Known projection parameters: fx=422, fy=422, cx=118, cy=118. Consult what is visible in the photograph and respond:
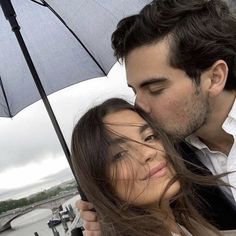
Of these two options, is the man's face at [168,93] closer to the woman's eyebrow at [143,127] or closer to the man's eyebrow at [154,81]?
the man's eyebrow at [154,81]

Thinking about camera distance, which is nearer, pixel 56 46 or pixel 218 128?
pixel 218 128

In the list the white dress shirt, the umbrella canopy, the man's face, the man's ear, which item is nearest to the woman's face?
the man's face

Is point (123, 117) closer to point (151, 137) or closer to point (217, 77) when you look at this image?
point (151, 137)

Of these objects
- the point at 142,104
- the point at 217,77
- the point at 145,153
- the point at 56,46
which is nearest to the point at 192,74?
the point at 217,77

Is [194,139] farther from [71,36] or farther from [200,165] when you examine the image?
[71,36]

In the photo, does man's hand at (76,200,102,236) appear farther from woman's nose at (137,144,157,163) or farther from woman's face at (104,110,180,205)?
woman's nose at (137,144,157,163)

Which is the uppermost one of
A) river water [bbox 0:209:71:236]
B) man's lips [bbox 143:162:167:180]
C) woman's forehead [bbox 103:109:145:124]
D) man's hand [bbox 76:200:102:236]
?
woman's forehead [bbox 103:109:145:124]

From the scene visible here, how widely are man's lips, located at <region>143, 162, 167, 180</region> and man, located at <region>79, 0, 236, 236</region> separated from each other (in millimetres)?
477

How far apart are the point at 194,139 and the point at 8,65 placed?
180 centimetres

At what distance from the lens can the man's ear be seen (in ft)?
8.99

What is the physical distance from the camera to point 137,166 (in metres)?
1.96

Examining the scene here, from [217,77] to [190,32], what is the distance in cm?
37

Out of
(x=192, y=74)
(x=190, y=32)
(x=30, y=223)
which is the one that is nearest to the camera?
(x=192, y=74)

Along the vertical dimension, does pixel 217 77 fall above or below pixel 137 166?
above
